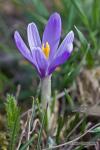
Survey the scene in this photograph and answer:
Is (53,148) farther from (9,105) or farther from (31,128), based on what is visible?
(9,105)

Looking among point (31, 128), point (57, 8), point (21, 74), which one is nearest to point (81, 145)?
point (31, 128)

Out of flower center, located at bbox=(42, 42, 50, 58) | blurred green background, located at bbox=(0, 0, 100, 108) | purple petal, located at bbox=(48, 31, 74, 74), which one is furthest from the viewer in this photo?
blurred green background, located at bbox=(0, 0, 100, 108)

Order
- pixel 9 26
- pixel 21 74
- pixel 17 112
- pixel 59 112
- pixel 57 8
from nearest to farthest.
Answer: pixel 17 112, pixel 59 112, pixel 21 74, pixel 57 8, pixel 9 26

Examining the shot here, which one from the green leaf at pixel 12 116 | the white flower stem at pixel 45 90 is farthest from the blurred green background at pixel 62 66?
the green leaf at pixel 12 116

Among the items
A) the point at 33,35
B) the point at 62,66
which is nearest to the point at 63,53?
the point at 33,35

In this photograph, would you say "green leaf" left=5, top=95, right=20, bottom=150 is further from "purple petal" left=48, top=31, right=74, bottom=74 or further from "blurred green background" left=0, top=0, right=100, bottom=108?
"blurred green background" left=0, top=0, right=100, bottom=108

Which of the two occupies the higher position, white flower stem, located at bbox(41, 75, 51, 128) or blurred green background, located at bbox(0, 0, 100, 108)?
blurred green background, located at bbox(0, 0, 100, 108)

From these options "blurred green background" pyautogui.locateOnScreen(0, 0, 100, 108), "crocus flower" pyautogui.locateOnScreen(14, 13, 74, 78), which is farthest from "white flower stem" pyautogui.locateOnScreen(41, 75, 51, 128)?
"blurred green background" pyautogui.locateOnScreen(0, 0, 100, 108)
